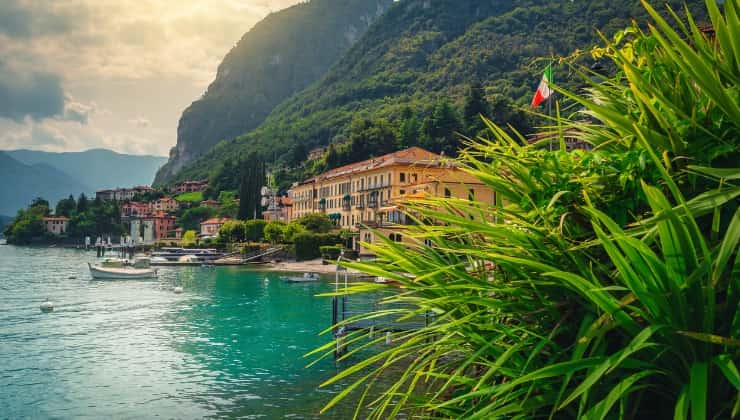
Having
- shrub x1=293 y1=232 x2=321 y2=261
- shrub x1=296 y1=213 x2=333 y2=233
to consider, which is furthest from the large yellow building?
shrub x1=293 y1=232 x2=321 y2=261

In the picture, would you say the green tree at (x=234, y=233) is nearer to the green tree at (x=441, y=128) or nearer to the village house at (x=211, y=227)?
the village house at (x=211, y=227)

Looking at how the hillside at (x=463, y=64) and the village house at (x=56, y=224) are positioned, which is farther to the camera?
the village house at (x=56, y=224)

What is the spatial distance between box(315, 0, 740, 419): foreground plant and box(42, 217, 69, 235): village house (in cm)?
19099

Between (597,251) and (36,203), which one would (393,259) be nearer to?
(597,251)

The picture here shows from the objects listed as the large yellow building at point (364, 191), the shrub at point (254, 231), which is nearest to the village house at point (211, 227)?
the large yellow building at point (364, 191)

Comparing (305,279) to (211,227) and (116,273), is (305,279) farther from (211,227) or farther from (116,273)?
(211,227)

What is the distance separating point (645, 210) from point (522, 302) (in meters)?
0.64

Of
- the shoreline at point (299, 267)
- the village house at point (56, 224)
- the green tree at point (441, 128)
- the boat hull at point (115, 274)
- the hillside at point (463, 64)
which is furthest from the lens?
the village house at point (56, 224)

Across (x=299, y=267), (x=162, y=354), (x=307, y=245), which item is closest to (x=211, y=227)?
(x=307, y=245)

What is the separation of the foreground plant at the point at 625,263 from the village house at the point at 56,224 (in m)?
191

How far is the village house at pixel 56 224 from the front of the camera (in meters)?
172

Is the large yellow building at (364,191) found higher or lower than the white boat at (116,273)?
higher

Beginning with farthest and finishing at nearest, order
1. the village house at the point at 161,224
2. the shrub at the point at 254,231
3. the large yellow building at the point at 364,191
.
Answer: the village house at the point at 161,224 → the shrub at the point at 254,231 → the large yellow building at the point at 364,191

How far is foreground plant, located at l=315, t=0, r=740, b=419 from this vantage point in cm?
196
